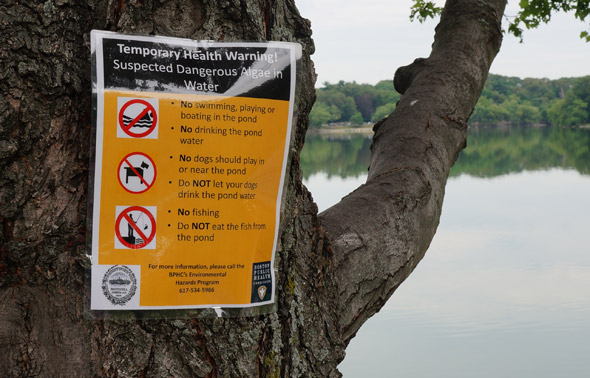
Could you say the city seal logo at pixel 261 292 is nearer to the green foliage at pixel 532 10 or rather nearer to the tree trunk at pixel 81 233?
the tree trunk at pixel 81 233

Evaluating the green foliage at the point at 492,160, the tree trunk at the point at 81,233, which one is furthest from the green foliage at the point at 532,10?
the green foliage at the point at 492,160

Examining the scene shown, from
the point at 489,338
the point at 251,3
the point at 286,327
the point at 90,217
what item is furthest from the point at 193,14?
the point at 489,338

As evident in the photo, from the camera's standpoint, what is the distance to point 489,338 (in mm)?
14211

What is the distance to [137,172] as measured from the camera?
1479mm

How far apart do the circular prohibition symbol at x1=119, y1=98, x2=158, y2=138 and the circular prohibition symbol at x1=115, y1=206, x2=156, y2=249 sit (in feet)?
0.52

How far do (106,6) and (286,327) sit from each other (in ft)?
2.72

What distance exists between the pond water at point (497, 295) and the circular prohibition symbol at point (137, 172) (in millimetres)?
10928

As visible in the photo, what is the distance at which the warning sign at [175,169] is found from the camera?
147 centimetres

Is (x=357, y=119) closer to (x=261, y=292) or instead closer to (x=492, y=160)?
(x=492, y=160)

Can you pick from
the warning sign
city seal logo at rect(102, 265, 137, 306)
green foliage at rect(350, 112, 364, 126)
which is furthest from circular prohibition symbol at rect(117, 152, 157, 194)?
green foliage at rect(350, 112, 364, 126)

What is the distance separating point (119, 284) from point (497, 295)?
1653 cm

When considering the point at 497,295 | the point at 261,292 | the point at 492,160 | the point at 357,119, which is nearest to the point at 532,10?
the point at 261,292

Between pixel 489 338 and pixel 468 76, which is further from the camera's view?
pixel 489 338

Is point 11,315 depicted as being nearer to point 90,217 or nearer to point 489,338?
point 90,217
